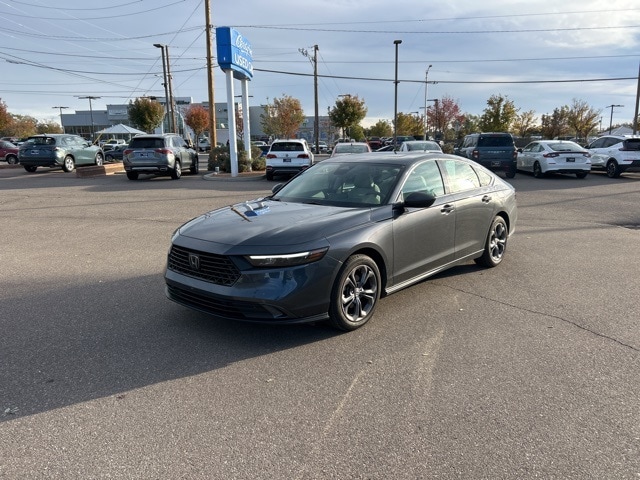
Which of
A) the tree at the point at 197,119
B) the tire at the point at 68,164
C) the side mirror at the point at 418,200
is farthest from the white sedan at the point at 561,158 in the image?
the tree at the point at 197,119

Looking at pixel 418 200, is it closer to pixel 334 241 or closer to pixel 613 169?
pixel 334 241

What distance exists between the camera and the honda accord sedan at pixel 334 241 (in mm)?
3846

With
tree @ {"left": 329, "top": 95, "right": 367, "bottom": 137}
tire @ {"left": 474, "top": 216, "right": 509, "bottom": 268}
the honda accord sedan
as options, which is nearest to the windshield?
the honda accord sedan

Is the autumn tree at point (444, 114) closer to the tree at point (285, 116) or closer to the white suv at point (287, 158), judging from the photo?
the tree at point (285, 116)

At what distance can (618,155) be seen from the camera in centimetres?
1939

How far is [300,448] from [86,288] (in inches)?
154

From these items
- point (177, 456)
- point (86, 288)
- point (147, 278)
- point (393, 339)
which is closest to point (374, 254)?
point (393, 339)

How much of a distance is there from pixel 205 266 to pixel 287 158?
14.5m

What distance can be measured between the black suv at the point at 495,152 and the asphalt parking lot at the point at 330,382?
13.5 meters

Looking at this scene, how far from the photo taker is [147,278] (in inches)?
234

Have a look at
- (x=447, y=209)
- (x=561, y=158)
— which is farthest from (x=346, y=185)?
(x=561, y=158)

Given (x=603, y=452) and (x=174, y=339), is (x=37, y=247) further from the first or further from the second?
(x=603, y=452)

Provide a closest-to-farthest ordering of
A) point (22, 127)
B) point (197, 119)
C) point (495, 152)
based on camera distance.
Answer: point (495, 152), point (197, 119), point (22, 127)

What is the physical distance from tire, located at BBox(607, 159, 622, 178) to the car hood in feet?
62.5
